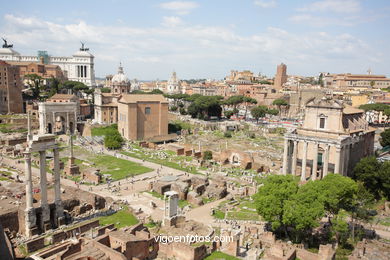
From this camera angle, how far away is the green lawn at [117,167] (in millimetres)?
41406

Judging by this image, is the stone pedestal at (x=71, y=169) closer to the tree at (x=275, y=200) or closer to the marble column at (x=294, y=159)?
the tree at (x=275, y=200)

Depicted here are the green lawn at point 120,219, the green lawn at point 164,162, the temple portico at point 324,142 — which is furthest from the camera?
the green lawn at point 164,162

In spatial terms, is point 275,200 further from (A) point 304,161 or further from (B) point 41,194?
(B) point 41,194

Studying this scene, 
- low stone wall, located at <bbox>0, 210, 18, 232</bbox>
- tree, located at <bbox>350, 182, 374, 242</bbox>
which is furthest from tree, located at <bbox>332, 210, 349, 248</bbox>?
low stone wall, located at <bbox>0, 210, 18, 232</bbox>

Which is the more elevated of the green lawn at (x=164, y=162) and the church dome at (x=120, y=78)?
the church dome at (x=120, y=78)

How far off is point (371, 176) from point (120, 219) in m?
23.4

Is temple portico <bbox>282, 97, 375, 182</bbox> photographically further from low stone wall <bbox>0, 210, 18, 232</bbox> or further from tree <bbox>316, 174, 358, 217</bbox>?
low stone wall <bbox>0, 210, 18, 232</bbox>

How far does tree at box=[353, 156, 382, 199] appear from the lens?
105 ft

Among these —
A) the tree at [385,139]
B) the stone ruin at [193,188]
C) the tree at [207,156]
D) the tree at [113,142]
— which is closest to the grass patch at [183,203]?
the stone ruin at [193,188]

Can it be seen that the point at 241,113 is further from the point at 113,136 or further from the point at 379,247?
the point at 379,247

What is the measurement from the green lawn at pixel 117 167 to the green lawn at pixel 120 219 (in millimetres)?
11558

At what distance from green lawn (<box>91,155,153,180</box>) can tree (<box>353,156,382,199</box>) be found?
24.3 meters

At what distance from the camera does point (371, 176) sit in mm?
32156

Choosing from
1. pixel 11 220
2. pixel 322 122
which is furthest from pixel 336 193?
pixel 11 220
